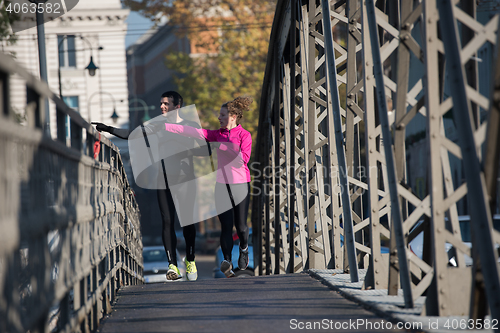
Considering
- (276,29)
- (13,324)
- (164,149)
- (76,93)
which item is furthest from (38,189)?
(76,93)

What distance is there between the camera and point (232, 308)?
489 cm

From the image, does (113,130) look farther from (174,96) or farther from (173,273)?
(173,273)

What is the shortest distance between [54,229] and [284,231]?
409 inches

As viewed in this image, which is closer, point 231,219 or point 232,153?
point 232,153

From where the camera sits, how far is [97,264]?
15.7 ft

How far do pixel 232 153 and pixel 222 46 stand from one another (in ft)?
81.0

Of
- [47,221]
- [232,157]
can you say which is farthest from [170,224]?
[47,221]

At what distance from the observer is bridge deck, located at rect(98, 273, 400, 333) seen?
14.1 ft

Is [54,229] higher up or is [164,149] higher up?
[164,149]

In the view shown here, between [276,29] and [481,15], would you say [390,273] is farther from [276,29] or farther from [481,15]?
[481,15]

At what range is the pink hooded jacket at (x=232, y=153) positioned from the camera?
24.7ft

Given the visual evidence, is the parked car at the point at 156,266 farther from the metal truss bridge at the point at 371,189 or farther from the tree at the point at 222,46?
the metal truss bridge at the point at 371,189

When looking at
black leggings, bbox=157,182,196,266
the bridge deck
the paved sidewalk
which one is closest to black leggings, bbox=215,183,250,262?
black leggings, bbox=157,182,196,266

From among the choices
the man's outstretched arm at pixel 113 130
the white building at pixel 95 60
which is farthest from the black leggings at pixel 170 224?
the white building at pixel 95 60
